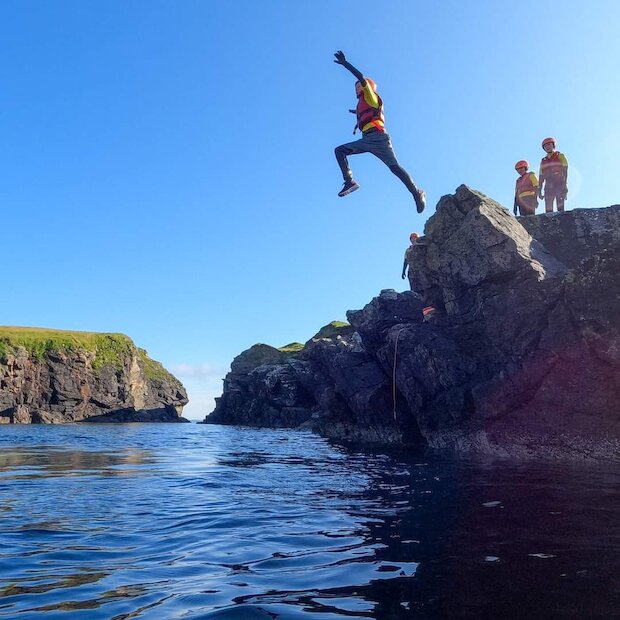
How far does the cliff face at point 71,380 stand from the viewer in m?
94.4

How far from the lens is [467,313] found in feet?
80.7

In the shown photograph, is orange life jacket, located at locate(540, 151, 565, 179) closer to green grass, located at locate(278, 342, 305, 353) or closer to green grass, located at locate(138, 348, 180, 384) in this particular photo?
green grass, located at locate(278, 342, 305, 353)

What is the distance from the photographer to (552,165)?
26.1 metres

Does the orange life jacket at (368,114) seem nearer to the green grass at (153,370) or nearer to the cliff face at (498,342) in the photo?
the cliff face at (498,342)

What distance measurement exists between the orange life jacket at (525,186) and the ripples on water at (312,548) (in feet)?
62.2

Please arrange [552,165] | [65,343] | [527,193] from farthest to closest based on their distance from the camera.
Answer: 1. [65,343]
2. [527,193]
3. [552,165]

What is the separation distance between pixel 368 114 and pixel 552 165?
1791 centimetres

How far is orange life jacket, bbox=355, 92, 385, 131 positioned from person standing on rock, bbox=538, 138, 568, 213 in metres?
16.8

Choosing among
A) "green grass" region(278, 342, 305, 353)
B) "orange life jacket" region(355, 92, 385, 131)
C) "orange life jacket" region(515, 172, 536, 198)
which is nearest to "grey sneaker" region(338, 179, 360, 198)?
"orange life jacket" region(355, 92, 385, 131)

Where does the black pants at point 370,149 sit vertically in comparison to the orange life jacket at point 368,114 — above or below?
below

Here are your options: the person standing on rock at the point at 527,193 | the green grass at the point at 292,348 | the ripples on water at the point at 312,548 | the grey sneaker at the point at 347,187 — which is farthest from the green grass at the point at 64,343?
the grey sneaker at the point at 347,187

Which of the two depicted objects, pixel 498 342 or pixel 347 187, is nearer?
pixel 347 187

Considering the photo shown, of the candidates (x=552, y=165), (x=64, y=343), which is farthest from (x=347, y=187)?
(x=64, y=343)

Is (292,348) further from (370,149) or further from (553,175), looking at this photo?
(370,149)
